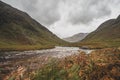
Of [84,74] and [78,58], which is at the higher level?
[78,58]

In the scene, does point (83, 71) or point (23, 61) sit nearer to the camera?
point (83, 71)

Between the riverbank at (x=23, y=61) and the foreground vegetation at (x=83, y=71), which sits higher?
the riverbank at (x=23, y=61)

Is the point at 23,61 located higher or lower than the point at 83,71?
higher

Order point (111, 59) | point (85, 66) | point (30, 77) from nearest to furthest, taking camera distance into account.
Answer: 1. point (30, 77)
2. point (85, 66)
3. point (111, 59)

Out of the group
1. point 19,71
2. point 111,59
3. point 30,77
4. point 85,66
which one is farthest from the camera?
point 111,59

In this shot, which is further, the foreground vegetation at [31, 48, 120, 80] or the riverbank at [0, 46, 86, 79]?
the riverbank at [0, 46, 86, 79]

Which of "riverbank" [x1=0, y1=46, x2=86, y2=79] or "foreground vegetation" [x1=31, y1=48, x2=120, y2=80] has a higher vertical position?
"riverbank" [x1=0, y1=46, x2=86, y2=79]

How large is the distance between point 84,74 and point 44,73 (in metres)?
1.65

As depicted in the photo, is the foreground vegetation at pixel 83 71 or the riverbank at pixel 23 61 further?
the riverbank at pixel 23 61

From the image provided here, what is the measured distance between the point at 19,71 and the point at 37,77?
1.29 metres

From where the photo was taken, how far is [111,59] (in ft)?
36.3

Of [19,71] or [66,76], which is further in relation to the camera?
[66,76]

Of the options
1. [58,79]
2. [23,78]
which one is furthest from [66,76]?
[23,78]

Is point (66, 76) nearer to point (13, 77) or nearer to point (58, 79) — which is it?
point (58, 79)
